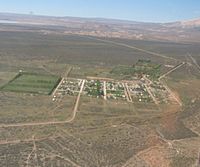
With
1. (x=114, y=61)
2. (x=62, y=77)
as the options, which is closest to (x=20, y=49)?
(x=114, y=61)

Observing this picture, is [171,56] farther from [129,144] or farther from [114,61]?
[129,144]

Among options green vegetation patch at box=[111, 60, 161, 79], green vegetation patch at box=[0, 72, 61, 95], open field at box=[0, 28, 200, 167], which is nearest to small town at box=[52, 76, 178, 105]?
open field at box=[0, 28, 200, 167]

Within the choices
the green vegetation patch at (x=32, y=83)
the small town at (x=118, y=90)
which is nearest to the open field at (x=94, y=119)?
the small town at (x=118, y=90)

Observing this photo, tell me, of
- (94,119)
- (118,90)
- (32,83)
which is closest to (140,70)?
(118,90)

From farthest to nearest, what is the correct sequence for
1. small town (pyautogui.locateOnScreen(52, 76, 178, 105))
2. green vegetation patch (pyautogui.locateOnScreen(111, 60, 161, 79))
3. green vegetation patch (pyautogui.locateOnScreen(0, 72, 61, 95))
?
green vegetation patch (pyautogui.locateOnScreen(111, 60, 161, 79)) < green vegetation patch (pyautogui.locateOnScreen(0, 72, 61, 95)) < small town (pyautogui.locateOnScreen(52, 76, 178, 105))

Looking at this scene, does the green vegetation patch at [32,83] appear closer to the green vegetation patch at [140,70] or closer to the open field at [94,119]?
the open field at [94,119]

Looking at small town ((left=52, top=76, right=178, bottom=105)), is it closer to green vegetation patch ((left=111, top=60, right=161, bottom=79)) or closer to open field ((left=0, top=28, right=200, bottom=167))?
open field ((left=0, top=28, right=200, bottom=167))

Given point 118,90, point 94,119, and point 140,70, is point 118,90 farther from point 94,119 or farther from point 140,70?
point 140,70
